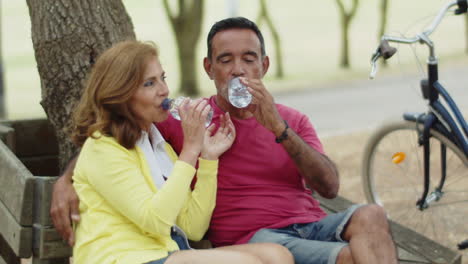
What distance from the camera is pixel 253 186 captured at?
337cm

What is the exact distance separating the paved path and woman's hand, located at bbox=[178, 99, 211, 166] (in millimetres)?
6727

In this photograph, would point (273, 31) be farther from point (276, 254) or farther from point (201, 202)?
point (276, 254)

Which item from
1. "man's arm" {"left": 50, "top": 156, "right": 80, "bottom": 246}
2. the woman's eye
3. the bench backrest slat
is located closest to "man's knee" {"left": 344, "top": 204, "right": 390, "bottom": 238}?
the woman's eye

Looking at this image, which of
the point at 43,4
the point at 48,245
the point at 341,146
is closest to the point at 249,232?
the point at 48,245

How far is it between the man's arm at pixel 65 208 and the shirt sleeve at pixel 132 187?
0.13 metres

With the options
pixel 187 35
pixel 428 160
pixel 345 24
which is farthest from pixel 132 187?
pixel 345 24

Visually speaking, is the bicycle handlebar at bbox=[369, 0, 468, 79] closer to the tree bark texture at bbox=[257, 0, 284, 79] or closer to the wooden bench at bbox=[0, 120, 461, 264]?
the wooden bench at bbox=[0, 120, 461, 264]

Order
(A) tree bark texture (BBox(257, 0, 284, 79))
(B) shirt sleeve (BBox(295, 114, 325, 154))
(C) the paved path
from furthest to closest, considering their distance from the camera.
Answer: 1. (A) tree bark texture (BBox(257, 0, 284, 79))
2. (C) the paved path
3. (B) shirt sleeve (BBox(295, 114, 325, 154))

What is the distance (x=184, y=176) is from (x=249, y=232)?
0.60 metres

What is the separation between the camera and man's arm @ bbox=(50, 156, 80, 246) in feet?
9.73

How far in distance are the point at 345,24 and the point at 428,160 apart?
40.6 feet

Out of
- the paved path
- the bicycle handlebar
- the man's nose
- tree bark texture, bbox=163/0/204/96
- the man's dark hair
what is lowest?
the paved path

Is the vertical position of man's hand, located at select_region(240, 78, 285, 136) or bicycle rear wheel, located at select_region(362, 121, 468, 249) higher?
man's hand, located at select_region(240, 78, 285, 136)

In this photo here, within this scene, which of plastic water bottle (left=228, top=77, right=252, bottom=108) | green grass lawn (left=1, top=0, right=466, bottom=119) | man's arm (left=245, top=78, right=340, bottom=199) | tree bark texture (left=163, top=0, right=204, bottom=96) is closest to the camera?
man's arm (left=245, top=78, right=340, bottom=199)
